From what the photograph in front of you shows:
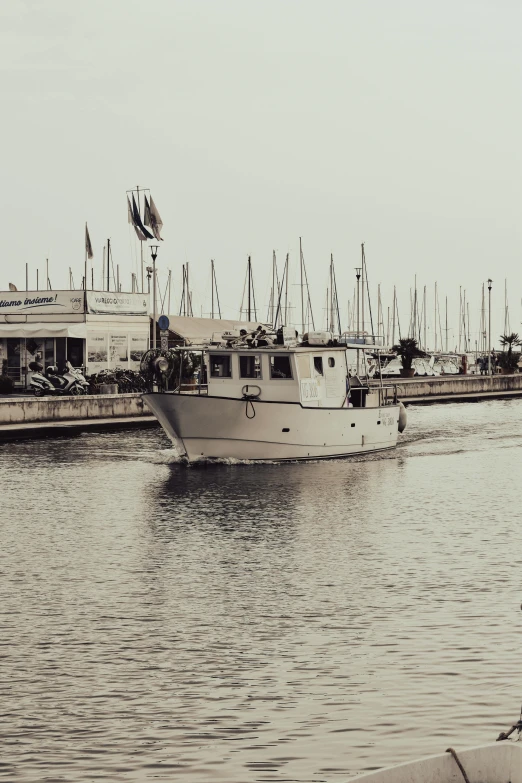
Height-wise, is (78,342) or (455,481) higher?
(78,342)

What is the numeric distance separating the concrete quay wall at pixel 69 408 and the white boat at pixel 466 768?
37.2 metres

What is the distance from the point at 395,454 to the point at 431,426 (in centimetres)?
1227

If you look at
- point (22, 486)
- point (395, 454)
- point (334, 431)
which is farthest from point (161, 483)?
point (395, 454)

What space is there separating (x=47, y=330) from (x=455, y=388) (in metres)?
26.2

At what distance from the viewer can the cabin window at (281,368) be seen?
34531mm

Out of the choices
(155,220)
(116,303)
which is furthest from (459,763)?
(155,220)

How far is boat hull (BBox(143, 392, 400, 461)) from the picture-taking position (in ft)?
112

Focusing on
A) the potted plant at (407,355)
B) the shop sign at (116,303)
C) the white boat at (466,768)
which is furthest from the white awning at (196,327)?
the white boat at (466,768)

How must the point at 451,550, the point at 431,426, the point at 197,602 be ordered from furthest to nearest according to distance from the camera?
the point at 431,426 → the point at 451,550 → the point at 197,602

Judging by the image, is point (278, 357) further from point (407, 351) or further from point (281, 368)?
point (407, 351)

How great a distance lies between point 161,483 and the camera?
30906 millimetres

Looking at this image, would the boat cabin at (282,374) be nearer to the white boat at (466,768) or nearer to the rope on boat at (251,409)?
the rope on boat at (251,409)

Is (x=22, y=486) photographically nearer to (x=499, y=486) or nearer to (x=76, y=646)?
(x=499, y=486)

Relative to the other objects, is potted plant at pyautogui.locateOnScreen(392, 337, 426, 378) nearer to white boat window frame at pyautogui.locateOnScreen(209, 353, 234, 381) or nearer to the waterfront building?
the waterfront building
